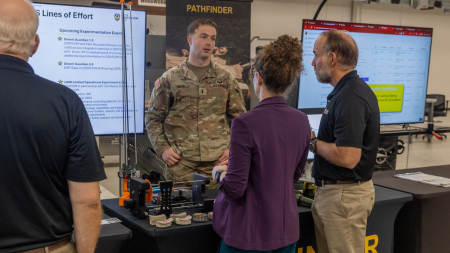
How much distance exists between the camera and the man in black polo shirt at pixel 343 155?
5.37 ft

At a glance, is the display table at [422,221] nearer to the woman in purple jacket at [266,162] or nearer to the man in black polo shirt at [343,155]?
the man in black polo shirt at [343,155]

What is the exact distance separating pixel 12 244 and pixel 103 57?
185 cm

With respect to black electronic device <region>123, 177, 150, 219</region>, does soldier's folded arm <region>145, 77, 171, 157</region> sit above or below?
above

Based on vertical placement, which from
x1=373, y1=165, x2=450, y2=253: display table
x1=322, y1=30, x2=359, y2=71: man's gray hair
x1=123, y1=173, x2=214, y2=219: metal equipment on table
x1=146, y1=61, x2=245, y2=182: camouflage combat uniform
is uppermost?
x1=322, y1=30, x2=359, y2=71: man's gray hair

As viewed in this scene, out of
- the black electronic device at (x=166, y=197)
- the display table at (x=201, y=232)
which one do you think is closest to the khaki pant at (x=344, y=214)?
the display table at (x=201, y=232)

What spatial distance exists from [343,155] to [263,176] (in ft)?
1.46

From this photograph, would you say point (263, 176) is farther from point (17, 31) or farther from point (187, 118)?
point (187, 118)

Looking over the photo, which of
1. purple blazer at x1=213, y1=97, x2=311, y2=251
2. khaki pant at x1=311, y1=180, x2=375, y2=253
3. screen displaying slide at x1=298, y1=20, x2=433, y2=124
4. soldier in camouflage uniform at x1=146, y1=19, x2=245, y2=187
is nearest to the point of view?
purple blazer at x1=213, y1=97, x2=311, y2=251

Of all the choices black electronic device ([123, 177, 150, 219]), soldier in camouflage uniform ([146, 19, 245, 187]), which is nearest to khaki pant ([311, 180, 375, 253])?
black electronic device ([123, 177, 150, 219])

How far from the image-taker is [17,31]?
0.93m

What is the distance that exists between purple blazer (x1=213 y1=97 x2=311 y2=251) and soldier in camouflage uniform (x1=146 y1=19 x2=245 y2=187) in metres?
1.07

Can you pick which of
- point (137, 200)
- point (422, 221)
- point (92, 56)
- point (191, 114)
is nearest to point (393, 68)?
point (422, 221)

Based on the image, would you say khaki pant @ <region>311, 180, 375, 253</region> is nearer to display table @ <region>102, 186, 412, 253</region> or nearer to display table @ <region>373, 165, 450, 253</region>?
display table @ <region>102, 186, 412, 253</region>

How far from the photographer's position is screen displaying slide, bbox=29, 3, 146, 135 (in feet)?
8.09
